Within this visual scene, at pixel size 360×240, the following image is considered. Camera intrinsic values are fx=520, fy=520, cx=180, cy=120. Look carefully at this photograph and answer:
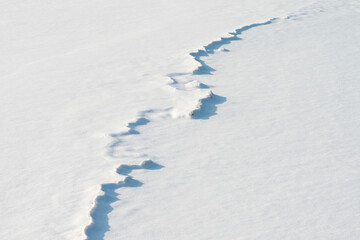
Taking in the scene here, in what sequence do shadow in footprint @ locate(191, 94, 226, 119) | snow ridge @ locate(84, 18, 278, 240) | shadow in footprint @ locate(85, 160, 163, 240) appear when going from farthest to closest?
1. shadow in footprint @ locate(191, 94, 226, 119)
2. snow ridge @ locate(84, 18, 278, 240)
3. shadow in footprint @ locate(85, 160, 163, 240)

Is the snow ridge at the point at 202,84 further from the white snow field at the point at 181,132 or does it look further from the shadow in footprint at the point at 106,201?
the shadow in footprint at the point at 106,201

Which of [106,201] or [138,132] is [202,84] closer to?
[138,132]

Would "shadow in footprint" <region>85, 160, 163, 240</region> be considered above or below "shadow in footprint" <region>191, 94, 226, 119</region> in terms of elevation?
below

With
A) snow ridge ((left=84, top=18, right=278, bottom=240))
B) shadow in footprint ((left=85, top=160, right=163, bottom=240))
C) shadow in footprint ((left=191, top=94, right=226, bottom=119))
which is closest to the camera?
shadow in footprint ((left=85, top=160, right=163, bottom=240))

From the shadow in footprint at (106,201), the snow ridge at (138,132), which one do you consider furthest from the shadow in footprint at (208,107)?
the shadow in footprint at (106,201)

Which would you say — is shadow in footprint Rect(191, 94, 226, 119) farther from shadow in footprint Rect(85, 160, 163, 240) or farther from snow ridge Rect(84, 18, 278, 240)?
shadow in footprint Rect(85, 160, 163, 240)

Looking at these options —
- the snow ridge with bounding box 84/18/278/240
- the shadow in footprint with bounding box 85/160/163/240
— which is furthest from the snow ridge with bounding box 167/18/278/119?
the shadow in footprint with bounding box 85/160/163/240

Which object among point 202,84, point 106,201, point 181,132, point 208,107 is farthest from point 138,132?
point 202,84

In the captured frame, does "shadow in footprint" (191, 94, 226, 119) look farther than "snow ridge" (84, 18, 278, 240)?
Yes
